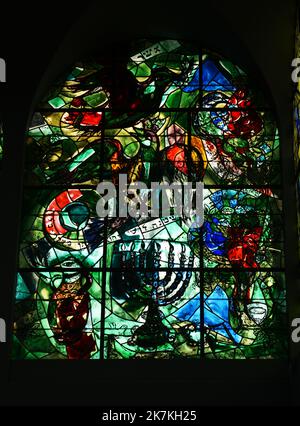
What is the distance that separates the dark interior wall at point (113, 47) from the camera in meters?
10.6

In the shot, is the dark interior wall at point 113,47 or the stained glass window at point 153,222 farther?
the stained glass window at point 153,222

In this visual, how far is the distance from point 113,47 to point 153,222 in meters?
2.75

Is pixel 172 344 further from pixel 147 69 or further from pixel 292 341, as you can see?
pixel 147 69

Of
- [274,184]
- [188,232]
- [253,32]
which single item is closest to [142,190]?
[188,232]

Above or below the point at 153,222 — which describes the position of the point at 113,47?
above

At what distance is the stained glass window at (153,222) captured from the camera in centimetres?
1119

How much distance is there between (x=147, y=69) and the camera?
42.2 ft

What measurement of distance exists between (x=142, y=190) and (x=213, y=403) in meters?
2.90

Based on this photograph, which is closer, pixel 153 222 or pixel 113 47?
pixel 153 222

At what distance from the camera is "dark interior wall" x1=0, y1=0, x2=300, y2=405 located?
10.6 meters

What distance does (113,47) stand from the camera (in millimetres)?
13047

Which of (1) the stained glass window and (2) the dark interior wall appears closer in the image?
(2) the dark interior wall

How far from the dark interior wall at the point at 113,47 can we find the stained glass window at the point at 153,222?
0.66 feet

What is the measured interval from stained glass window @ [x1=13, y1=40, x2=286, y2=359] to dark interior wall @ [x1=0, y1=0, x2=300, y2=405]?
0.20 metres
